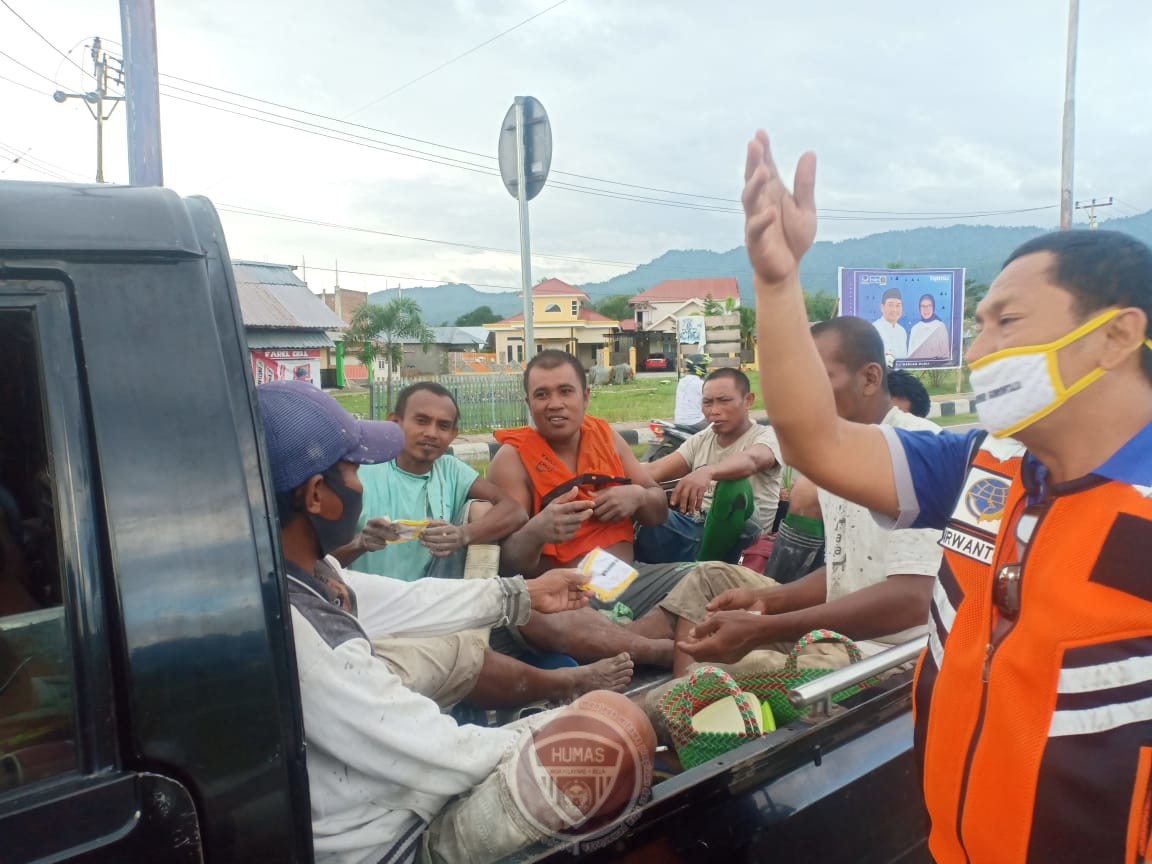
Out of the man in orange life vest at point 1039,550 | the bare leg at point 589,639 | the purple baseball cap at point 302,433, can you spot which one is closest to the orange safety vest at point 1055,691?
the man in orange life vest at point 1039,550

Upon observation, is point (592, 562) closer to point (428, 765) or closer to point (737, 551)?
point (737, 551)

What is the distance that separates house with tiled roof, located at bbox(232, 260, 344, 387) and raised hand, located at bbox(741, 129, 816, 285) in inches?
256

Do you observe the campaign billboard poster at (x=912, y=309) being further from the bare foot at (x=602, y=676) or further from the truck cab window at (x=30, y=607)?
the truck cab window at (x=30, y=607)

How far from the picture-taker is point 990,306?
129 cm

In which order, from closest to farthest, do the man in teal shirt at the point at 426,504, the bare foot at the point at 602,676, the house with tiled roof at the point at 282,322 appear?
the bare foot at the point at 602,676 → the man in teal shirt at the point at 426,504 → the house with tiled roof at the point at 282,322

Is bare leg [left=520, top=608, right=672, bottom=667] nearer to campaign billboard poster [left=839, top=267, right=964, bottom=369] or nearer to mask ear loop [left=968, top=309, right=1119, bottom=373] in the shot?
mask ear loop [left=968, top=309, right=1119, bottom=373]

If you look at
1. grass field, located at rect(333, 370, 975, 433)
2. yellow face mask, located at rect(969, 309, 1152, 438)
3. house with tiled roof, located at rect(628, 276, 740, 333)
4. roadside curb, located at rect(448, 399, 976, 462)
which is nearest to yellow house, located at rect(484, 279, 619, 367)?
house with tiled roof, located at rect(628, 276, 740, 333)

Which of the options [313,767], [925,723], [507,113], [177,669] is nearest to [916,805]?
[925,723]

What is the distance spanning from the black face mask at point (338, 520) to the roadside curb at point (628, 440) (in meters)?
7.25

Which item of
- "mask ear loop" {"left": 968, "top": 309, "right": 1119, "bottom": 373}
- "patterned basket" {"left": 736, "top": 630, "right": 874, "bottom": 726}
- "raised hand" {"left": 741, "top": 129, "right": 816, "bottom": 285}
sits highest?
"raised hand" {"left": 741, "top": 129, "right": 816, "bottom": 285}

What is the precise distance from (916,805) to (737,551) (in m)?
1.94

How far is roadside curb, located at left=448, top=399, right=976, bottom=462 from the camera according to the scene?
1234 cm

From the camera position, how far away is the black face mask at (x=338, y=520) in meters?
1.51

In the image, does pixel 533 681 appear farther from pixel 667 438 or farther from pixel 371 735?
pixel 667 438
